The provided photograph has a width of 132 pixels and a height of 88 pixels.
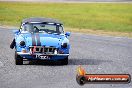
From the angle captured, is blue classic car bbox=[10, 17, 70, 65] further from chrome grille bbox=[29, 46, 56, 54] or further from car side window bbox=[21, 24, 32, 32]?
car side window bbox=[21, 24, 32, 32]

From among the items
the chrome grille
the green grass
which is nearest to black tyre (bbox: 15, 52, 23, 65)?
the chrome grille

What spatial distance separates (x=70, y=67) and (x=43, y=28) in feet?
7.37

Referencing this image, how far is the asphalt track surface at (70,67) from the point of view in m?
13.1

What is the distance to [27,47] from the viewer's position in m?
16.6

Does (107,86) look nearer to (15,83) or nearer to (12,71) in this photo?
(15,83)

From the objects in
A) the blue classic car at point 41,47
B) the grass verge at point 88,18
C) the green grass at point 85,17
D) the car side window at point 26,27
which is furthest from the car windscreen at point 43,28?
the green grass at point 85,17

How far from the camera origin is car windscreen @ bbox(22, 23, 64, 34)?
1805 cm

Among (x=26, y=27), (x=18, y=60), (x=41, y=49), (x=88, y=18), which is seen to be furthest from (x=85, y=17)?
A: (x=41, y=49)

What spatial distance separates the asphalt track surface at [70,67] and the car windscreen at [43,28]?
1.27 m

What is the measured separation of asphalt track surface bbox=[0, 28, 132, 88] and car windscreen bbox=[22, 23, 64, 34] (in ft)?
4.18

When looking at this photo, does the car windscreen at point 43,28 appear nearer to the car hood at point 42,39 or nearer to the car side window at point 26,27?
the car side window at point 26,27

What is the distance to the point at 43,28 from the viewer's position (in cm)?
1825

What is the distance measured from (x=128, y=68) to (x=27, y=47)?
3.49 meters

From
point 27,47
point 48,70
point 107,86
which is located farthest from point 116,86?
point 27,47
